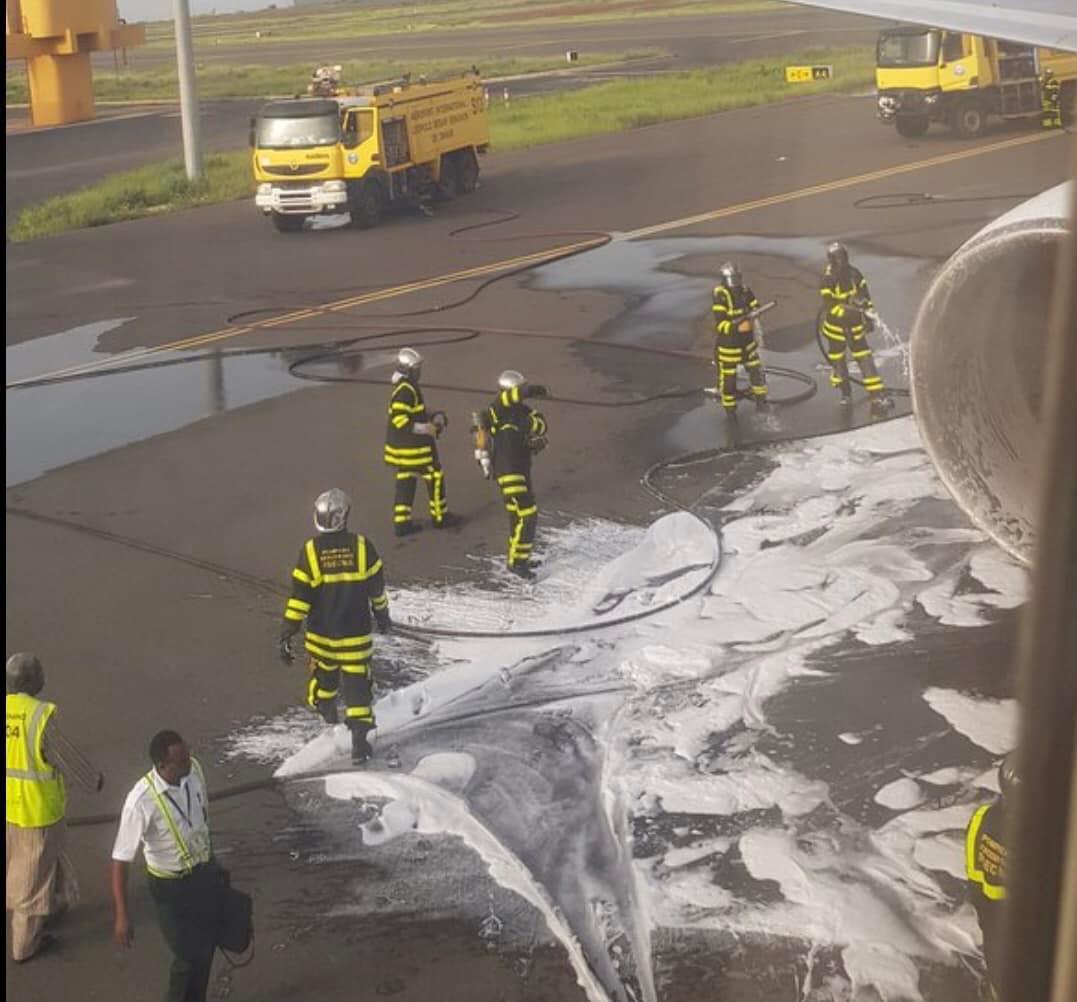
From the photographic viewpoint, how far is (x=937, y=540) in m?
12.5

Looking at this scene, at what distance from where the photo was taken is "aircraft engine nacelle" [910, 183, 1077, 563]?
20.8ft

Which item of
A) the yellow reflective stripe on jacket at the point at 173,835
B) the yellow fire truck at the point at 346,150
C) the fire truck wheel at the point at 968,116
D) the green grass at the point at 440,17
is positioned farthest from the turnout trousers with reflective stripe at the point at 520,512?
the green grass at the point at 440,17

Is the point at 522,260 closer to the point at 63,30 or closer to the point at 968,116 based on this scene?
the point at 968,116

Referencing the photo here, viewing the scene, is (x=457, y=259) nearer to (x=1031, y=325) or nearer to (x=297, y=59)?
(x=1031, y=325)

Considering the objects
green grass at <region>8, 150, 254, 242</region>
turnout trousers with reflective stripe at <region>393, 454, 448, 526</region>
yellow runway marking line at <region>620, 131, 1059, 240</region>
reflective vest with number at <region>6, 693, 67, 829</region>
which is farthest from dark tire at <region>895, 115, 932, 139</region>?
reflective vest with number at <region>6, 693, 67, 829</region>

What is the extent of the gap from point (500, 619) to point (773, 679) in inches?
94.0

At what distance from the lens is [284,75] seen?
7656 cm

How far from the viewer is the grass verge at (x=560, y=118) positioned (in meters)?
35.6

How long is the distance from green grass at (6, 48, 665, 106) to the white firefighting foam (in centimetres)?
5628

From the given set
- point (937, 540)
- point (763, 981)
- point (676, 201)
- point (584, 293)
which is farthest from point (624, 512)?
point (676, 201)

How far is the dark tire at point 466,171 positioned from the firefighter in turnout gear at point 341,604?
25.6 metres

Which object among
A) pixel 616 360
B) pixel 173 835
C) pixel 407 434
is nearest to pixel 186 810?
pixel 173 835

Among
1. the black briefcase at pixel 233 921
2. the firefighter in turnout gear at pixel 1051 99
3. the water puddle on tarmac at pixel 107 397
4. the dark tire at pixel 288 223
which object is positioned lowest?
the water puddle on tarmac at pixel 107 397

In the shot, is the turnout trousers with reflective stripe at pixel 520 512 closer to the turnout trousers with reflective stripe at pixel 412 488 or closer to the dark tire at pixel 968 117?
the turnout trousers with reflective stripe at pixel 412 488
